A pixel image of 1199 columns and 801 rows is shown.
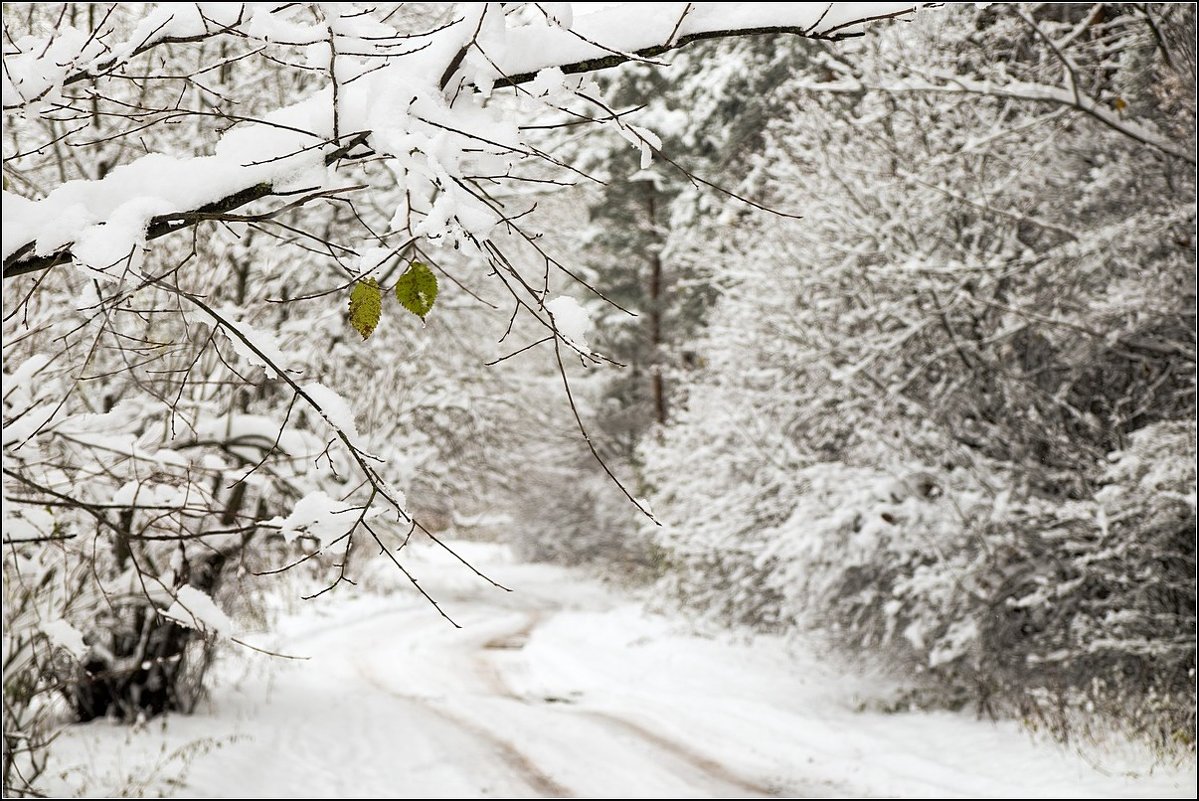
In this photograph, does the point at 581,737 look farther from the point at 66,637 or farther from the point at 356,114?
the point at 356,114

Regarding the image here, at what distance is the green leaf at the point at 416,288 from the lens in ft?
4.40

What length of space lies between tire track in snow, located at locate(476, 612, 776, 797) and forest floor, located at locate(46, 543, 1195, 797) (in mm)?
29

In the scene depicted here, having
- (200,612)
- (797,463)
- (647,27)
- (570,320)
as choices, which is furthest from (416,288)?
(797,463)

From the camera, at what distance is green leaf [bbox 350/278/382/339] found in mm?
1403

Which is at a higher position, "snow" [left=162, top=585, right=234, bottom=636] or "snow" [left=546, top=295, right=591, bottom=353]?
"snow" [left=546, top=295, right=591, bottom=353]

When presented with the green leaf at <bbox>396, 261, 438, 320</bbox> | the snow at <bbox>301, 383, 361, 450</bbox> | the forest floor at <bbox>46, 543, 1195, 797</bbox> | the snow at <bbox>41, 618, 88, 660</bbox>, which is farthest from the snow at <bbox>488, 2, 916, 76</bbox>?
the forest floor at <bbox>46, 543, 1195, 797</bbox>

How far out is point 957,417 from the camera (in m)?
8.26

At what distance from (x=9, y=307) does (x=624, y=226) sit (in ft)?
52.3

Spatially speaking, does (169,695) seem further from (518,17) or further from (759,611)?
(518,17)

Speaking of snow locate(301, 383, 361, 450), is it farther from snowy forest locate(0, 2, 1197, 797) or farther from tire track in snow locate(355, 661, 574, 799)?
tire track in snow locate(355, 661, 574, 799)

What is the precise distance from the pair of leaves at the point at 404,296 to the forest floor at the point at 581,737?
284 cm

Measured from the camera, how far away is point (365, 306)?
1.42 metres

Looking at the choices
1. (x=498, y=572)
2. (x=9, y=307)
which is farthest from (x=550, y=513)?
(x=9, y=307)

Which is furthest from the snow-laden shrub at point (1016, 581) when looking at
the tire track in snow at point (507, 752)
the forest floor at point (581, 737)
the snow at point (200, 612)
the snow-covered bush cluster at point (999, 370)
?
the snow at point (200, 612)
